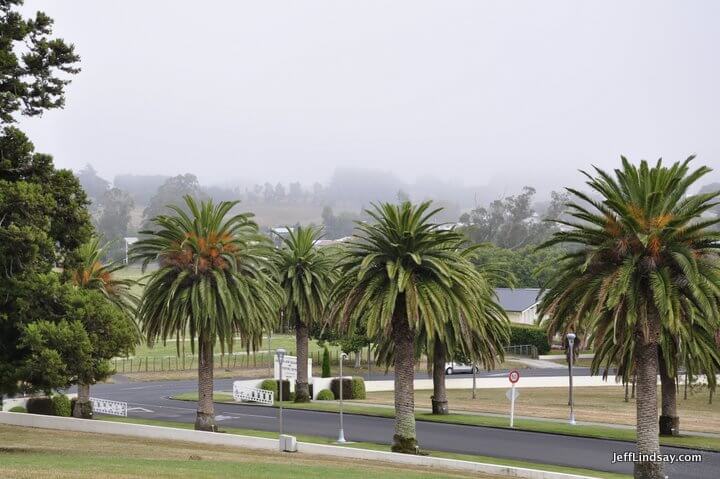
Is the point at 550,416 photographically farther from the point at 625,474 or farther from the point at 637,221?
the point at 637,221

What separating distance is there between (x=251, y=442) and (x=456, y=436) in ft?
33.1

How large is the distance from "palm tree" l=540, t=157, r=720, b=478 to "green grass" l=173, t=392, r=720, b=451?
9607 mm

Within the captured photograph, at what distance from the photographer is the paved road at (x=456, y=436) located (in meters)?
32.8

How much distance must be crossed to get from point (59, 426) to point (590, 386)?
149ft

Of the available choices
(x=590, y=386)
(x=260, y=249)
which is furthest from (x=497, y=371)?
(x=260, y=249)

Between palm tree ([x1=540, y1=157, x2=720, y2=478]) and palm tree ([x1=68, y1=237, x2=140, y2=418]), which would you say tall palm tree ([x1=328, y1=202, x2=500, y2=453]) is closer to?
palm tree ([x1=540, y1=157, x2=720, y2=478])

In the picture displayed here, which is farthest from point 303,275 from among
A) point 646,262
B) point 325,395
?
point 646,262

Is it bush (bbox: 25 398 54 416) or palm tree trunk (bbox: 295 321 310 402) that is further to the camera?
palm tree trunk (bbox: 295 321 310 402)

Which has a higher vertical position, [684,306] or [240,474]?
[684,306]

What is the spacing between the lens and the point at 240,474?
2336 cm

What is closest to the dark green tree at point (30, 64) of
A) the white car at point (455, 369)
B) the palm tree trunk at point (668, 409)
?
the palm tree trunk at point (668, 409)

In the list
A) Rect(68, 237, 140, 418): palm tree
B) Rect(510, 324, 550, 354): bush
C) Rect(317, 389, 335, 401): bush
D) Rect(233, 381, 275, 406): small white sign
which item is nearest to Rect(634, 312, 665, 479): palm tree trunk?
Rect(68, 237, 140, 418): palm tree

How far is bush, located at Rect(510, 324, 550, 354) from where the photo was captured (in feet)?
324

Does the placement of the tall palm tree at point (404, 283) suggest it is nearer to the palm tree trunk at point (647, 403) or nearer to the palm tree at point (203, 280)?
the palm tree at point (203, 280)
